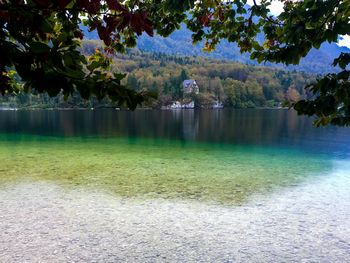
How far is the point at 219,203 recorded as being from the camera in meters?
17.7

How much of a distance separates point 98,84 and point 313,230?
13734mm

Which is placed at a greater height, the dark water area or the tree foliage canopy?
the tree foliage canopy

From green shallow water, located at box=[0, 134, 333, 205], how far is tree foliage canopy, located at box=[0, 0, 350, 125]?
11406 mm

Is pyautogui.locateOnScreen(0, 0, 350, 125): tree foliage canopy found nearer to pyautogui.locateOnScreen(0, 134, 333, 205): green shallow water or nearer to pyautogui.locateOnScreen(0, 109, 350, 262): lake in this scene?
pyautogui.locateOnScreen(0, 109, 350, 262): lake

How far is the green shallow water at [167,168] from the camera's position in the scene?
66.6 feet

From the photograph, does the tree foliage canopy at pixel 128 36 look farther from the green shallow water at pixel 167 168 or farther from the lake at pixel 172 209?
the green shallow water at pixel 167 168

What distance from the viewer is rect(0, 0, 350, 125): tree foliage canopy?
2559 mm

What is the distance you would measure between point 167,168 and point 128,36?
1834 cm

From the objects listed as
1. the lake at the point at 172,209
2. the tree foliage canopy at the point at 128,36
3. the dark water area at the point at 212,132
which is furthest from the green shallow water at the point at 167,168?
the tree foliage canopy at the point at 128,36

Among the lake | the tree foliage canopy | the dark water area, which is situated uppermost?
the tree foliage canopy

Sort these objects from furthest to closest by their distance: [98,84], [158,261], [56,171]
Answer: [56,171] < [158,261] < [98,84]

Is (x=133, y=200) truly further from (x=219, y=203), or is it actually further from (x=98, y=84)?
(x=98, y=84)

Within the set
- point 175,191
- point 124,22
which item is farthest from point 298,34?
point 175,191

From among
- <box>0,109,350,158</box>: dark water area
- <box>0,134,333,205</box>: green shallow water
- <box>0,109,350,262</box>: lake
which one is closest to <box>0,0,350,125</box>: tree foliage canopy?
<box>0,109,350,262</box>: lake
